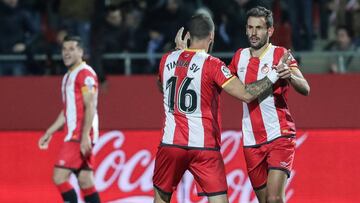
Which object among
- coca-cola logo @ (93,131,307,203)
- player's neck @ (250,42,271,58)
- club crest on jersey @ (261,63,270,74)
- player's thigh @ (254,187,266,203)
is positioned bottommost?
coca-cola logo @ (93,131,307,203)

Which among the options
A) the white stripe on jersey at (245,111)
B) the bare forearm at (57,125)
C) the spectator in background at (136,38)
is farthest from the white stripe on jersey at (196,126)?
the spectator in background at (136,38)

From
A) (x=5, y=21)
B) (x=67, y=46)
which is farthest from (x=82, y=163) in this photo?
(x=5, y=21)

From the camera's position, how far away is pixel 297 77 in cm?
881

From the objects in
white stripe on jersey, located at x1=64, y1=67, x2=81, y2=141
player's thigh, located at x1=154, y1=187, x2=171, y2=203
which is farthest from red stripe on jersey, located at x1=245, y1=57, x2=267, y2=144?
white stripe on jersey, located at x1=64, y1=67, x2=81, y2=141

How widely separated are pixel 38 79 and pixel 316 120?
3.49 metres

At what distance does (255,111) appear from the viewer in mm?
9164

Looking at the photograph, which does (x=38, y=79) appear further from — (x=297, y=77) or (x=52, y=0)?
(x=297, y=77)

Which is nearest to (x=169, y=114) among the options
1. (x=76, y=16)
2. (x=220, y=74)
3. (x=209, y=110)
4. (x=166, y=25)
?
(x=209, y=110)

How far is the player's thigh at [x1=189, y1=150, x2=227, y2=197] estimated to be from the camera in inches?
345

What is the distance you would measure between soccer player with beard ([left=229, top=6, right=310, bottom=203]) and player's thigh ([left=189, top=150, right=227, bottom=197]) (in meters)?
0.48

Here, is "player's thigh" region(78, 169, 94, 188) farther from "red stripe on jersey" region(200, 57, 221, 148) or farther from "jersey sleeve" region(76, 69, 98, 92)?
"red stripe on jersey" region(200, 57, 221, 148)

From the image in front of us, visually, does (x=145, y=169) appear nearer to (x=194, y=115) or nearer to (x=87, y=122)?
(x=87, y=122)

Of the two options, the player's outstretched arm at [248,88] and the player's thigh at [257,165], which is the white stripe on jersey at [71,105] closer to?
the player's thigh at [257,165]

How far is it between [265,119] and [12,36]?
20.7ft
